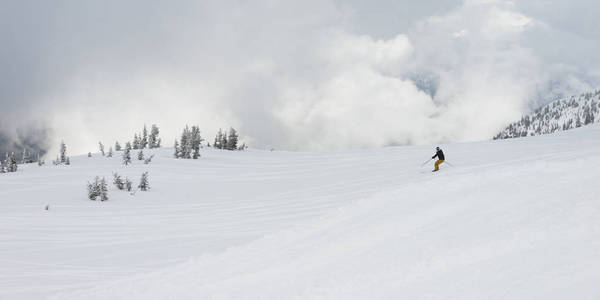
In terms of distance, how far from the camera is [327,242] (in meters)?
7.18

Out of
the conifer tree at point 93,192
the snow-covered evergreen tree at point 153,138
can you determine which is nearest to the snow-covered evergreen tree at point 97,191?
the conifer tree at point 93,192

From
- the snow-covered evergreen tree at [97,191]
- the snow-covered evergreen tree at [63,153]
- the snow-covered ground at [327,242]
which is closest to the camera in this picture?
the snow-covered ground at [327,242]

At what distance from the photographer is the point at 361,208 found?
942 cm

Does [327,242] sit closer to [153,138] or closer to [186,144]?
[186,144]

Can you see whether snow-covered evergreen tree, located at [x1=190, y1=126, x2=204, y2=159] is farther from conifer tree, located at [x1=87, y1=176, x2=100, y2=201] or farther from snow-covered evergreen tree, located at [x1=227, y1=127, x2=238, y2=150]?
conifer tree, located at [x1=87, y1=176, x2=100, y2=201]

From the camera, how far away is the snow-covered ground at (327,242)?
4.45 meters

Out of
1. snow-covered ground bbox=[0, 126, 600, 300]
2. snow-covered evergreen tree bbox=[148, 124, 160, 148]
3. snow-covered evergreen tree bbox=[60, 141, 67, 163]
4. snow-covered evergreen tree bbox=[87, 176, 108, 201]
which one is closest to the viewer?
snow-covered ground bbox=[0, 126, 600, 300]

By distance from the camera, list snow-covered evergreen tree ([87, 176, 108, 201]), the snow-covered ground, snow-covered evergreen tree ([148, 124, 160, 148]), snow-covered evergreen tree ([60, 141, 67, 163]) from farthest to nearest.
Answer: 1. snow-covered evergreen tree ([148, 124, 160, 148])
2. snow-covered evergreen tree ([60, 141, 67, 163])
3. snow-covered evergreen tree ([87, 176, 108, 201])
4. the snow-covered ground

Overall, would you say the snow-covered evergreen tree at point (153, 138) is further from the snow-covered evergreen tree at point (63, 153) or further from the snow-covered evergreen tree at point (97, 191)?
the snow-covered evergreen tree at point (97, 191)

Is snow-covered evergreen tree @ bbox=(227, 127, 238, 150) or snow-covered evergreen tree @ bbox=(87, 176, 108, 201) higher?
snow-covered evergreen tree @ bbox=(227, 127, 238, 150)

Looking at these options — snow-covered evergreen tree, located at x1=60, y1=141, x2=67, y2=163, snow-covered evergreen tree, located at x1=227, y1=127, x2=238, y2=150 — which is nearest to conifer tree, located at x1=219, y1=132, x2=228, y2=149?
snow-covered evergreen tree, located at x1=227, y1=127, x2=238, y2=150

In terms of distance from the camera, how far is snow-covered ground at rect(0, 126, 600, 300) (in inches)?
175

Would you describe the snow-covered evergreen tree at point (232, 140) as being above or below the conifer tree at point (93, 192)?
above

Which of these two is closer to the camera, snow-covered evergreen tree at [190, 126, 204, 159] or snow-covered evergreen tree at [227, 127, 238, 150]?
snow-covered evergreen tree at [190, 126, 204, 159]
